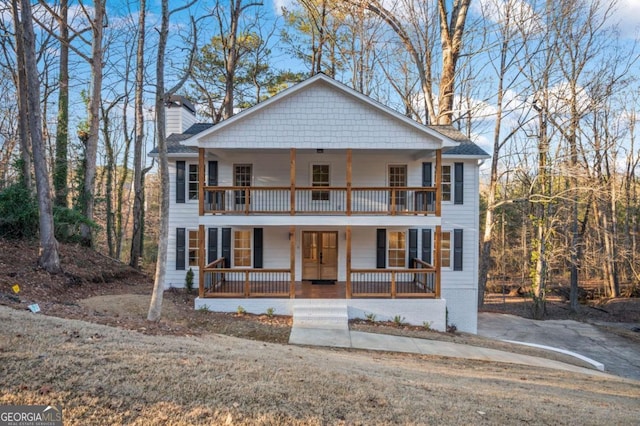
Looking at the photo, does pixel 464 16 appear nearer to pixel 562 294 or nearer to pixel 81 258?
pixel 562 294

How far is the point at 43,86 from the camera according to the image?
2375 cm

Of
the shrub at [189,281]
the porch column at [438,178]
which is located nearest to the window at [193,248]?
the shrub at [189,281]

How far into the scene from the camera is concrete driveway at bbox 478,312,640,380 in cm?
1182

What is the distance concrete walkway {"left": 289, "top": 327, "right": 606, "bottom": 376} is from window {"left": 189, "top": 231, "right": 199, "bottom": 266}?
596 cm

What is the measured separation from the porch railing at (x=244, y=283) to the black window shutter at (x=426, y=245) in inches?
210

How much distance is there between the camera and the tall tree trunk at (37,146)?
11656mm

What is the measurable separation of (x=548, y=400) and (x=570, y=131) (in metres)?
18.0

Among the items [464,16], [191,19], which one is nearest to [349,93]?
[191,19]

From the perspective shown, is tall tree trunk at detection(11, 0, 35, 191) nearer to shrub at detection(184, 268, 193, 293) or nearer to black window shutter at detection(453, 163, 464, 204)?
shrub at detection(184, 268, 193, 293)

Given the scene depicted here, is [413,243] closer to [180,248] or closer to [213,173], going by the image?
[213,173]

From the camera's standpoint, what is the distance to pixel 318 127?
12.2m

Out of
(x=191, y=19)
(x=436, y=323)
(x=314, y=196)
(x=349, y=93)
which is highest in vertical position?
(x=191, y=19)

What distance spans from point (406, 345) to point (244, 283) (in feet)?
19.7

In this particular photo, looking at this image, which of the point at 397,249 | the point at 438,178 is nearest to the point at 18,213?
the point at 397,249
